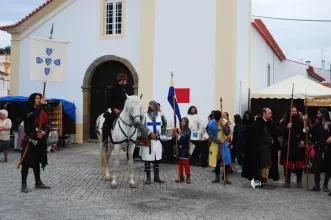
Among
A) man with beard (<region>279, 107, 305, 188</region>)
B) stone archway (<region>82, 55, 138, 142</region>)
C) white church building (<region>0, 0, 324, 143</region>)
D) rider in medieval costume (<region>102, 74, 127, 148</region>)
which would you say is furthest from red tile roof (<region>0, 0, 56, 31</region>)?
man with beard (<region>279, 107, 305, 188</region>)

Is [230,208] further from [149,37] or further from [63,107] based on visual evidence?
[63,107]

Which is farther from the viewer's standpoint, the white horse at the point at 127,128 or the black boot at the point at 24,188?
the white horse at the point at 127,128

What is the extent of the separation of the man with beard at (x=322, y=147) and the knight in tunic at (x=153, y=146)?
3.49m

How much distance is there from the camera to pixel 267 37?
21.4 meters

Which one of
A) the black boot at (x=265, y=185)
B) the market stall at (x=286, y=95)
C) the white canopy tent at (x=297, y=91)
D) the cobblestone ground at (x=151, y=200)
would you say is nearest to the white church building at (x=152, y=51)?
the market stall at (x=286, y=95)

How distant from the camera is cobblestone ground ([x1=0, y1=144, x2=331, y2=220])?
23.7 ft

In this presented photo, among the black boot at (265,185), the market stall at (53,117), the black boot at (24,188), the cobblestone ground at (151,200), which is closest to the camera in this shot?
the cobblestone ground at (151,200)

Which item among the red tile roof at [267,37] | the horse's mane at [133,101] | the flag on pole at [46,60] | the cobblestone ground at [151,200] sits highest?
the red tile roof at [267,37]

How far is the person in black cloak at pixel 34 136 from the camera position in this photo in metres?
8.84

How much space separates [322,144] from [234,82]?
5285mm

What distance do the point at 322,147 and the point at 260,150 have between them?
1344mm

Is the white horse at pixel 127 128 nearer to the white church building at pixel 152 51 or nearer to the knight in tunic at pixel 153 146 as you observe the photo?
the knight in tunic at pixel 153 146

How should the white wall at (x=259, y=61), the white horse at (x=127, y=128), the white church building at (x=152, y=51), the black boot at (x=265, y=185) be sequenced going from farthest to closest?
1. the white wall at (x=259, y=61)
2. the white church building at (x=152, y=51)
3. the black boot at (x=265, y=185)
4. the white horse at (x=127, y=128)

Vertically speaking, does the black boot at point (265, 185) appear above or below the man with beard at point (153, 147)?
below
